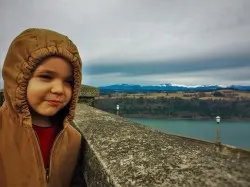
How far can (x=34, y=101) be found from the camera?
2.11 meters

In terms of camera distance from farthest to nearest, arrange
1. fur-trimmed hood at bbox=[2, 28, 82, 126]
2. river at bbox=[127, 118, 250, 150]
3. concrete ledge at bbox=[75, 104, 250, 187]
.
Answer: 1. river at bbox=[127, 118, 250, 150]
2. fur-trimmed hood at bbox=[2, 28, 82, 126]
3. concrete ledge at bbox=[75, 104, 250, 187]

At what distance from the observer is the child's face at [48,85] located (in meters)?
2.07

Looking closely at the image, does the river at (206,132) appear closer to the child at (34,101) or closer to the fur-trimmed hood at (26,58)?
the child at (34,101)

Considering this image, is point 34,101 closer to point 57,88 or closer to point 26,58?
point 57,88

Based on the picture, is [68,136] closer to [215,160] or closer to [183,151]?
[183,151]

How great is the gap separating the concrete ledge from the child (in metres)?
0.31

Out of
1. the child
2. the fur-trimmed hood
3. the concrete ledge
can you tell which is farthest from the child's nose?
the concrete ledge

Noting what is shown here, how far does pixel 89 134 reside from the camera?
2467 mm

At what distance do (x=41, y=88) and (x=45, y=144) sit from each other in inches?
17.0

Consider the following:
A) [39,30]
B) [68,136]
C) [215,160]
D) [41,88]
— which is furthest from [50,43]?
[215,160]

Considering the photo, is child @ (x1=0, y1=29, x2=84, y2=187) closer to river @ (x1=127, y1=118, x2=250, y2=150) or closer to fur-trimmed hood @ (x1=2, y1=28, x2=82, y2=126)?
fur-trimmed hood @ (x1=2, y1=28, x2=82, y2=126)

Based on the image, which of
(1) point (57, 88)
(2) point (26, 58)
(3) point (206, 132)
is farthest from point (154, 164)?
(3) point (206, 132)

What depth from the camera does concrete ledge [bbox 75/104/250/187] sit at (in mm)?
1198

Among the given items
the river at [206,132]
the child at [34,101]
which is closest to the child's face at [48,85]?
the child at [34,101]
